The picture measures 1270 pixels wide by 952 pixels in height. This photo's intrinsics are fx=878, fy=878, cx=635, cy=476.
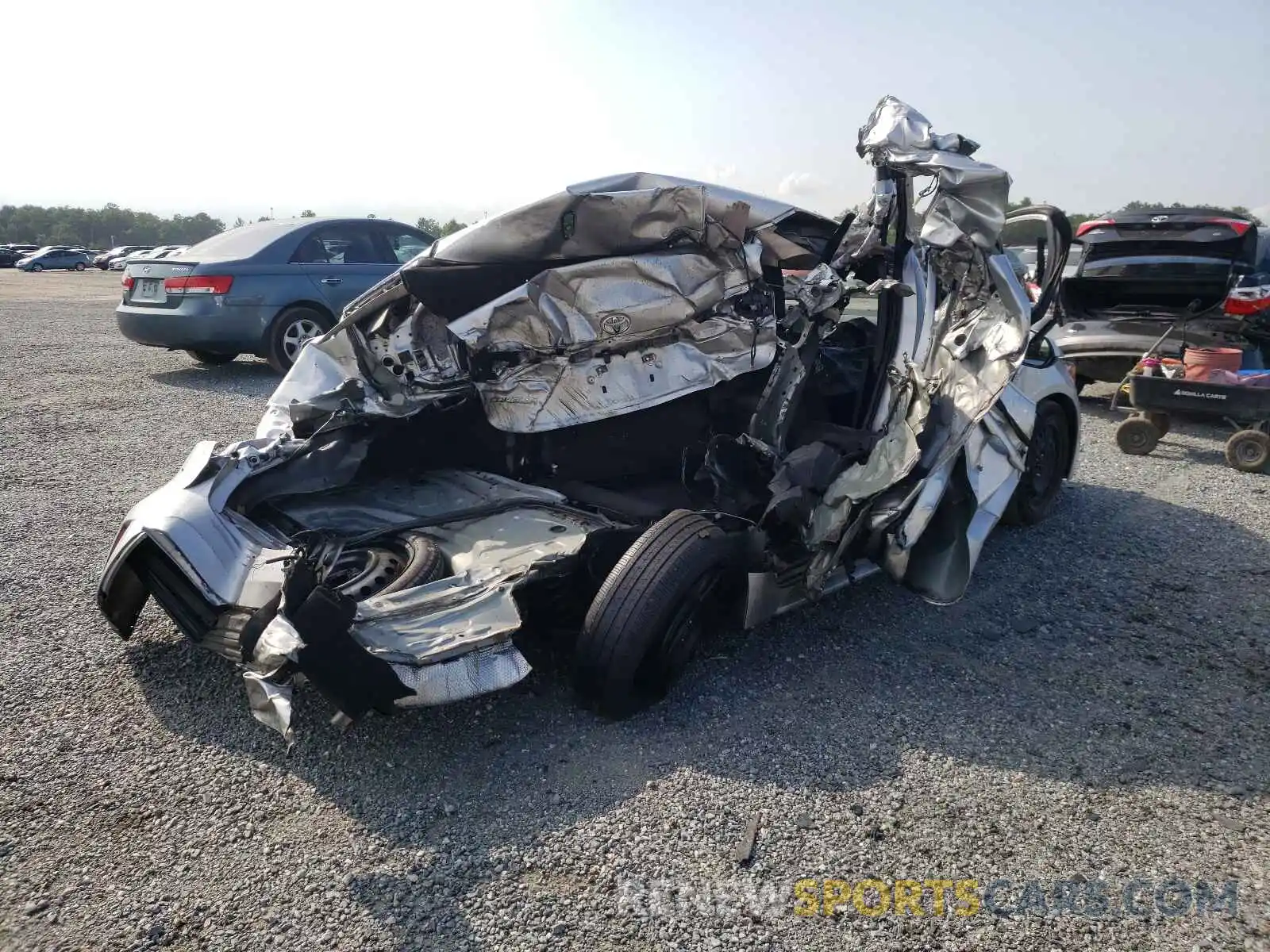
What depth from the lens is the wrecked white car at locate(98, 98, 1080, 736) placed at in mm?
3094

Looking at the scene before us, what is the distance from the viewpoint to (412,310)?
3820mm

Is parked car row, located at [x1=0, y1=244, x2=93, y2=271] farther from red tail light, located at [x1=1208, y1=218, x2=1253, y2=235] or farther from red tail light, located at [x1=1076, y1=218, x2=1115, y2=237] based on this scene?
red tail light, located at [x1=1208, y1=218, x2=1253, y2=235]

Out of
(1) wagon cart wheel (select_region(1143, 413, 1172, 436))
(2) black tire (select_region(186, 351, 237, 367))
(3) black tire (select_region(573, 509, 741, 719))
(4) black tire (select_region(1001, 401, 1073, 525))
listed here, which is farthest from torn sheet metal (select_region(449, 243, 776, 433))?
(2) black tire (select_region(186, 351, 237, 367))

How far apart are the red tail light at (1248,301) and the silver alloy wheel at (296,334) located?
8.03 m

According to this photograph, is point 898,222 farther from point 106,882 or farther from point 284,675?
point 106,882

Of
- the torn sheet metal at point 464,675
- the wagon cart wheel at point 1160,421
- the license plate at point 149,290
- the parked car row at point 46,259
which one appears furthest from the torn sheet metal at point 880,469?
the parked car row at point 46,259

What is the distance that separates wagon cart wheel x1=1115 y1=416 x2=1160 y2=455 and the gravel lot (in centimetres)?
259

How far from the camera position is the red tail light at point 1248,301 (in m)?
7.05

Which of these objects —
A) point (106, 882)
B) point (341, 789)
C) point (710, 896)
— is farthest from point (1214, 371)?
point (106, 882)

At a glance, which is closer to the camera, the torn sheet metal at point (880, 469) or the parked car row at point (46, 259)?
the torn sheet metal at point (880, 469)

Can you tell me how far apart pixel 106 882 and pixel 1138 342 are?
791 centimetres

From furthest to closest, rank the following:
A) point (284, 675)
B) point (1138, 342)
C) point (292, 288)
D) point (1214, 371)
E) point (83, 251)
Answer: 1. point (83, 251)
2. point (292, 288)
3. point (1138, 342)
4. point (1214, 371)
5. point (284, 675)

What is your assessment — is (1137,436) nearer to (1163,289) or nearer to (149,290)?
(1163,289)

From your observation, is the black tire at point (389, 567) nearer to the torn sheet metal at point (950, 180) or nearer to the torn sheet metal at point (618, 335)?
the torn sheet metal at point (618, 335)
